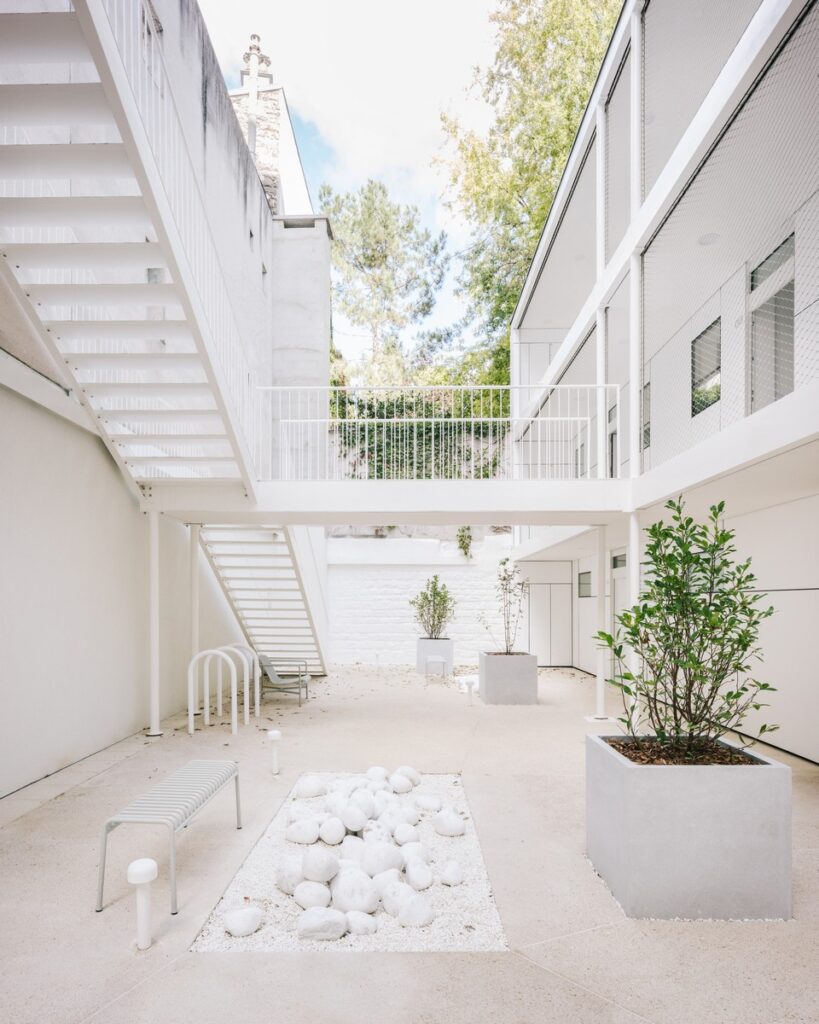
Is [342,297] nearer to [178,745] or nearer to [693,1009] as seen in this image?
[178,745]

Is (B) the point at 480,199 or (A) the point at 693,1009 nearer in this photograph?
(A) the point at 693,1009

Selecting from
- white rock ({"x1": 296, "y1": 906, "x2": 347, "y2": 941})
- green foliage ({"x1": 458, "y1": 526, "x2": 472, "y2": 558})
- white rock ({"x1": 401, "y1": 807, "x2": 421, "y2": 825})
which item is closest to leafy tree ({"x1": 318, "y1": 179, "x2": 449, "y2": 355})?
green foliage ({"x1": 458, "y1": 526, "x2": 472, "y2": 558})

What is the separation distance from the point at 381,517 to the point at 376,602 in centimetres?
632

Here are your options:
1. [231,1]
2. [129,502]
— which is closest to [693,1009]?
[129,502]

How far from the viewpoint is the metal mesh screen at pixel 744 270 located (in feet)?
17.8

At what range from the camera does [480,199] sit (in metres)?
20.0

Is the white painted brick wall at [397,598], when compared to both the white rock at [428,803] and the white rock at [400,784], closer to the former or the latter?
the white rock at [400,784]

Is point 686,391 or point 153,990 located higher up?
point 686,391

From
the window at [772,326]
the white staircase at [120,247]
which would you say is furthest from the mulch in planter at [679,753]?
the window at [772,326]

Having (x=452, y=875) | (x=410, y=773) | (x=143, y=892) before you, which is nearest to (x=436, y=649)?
(x=410, y=773)

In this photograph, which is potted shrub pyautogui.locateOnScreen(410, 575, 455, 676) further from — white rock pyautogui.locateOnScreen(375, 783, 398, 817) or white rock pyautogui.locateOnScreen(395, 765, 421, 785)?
white rock pyautogui.locateOnScreen(375, 783, 398, 817)

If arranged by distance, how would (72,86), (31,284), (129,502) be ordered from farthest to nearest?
(129,502) < (31,284) < (72,86)

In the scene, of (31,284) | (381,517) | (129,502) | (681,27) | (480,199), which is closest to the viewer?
(31,284)

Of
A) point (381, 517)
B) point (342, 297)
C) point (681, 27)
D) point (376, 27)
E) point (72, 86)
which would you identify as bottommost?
point (381, 517)
